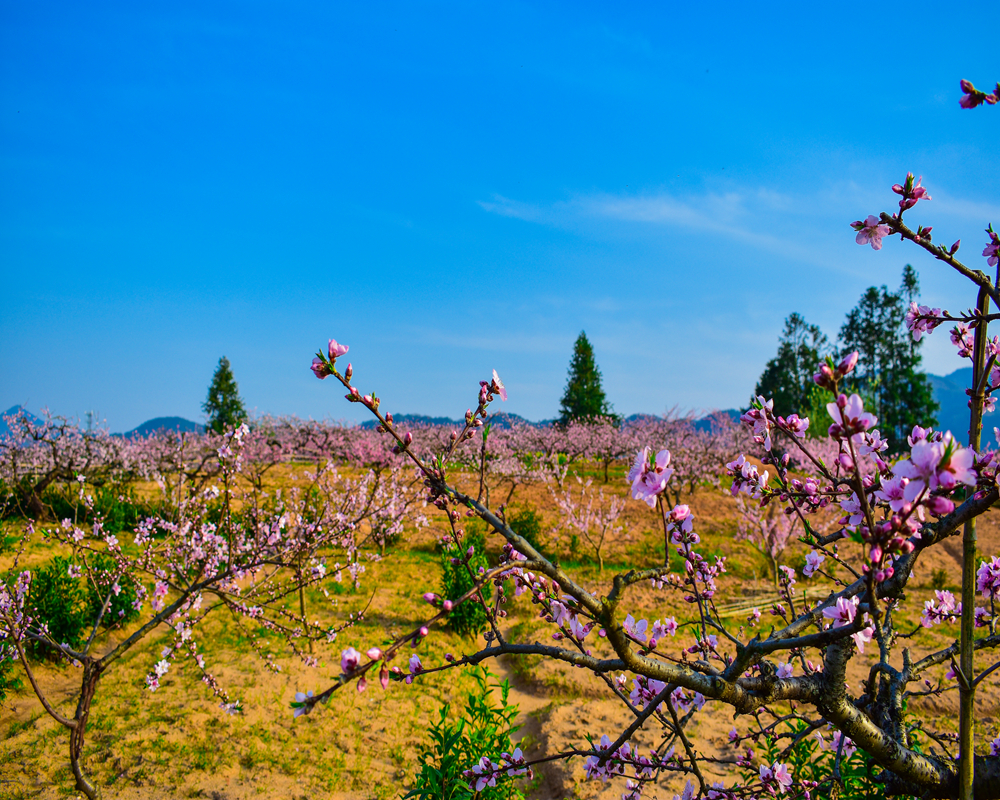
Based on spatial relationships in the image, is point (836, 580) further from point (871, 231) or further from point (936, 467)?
point (871, 231)

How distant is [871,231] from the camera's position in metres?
1.93

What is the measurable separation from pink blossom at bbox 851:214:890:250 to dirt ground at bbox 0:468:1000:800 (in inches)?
154

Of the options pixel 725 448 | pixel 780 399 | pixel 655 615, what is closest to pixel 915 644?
pixel 655 615

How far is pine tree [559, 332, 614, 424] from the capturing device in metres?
45.8

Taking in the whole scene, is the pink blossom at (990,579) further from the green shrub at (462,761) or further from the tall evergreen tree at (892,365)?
the tall evergreen tree at (892,365)

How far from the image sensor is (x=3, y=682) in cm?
512

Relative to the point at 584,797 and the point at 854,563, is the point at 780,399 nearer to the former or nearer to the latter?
the point at 854,563

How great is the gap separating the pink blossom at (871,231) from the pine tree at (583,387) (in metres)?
43.5

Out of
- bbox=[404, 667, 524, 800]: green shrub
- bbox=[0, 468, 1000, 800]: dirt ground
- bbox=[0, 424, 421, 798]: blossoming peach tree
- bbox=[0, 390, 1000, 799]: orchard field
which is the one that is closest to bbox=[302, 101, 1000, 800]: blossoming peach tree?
bbox=[0, 390, 1000, 799]: orchard field

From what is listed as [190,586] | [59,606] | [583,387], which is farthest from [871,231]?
[583,387]

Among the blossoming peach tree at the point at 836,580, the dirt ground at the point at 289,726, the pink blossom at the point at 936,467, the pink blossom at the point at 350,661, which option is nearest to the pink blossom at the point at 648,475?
the blossoming peach tree at the point at 836,580

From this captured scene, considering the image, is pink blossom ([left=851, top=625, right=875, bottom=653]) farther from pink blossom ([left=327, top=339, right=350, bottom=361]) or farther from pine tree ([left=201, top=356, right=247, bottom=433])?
pine tree ([left=201, top=356, right=247, bottom=433])

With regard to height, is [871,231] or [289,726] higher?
[871,231]

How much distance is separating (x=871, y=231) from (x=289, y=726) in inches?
243
